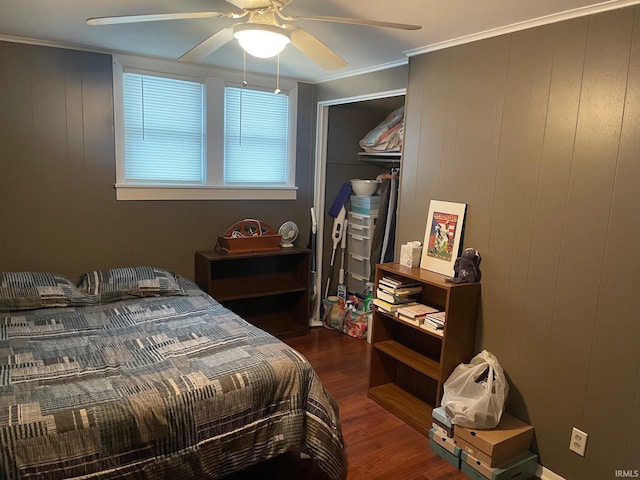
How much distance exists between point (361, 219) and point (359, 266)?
48 centimetres

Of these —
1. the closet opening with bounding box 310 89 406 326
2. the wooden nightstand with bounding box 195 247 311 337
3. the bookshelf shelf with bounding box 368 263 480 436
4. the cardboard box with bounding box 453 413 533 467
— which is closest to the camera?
the cardboard box with bounding box 453 413 533 467

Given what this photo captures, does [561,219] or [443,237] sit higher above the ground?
[561,219]

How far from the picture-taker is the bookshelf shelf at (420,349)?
260cm

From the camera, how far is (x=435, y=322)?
2.65 m

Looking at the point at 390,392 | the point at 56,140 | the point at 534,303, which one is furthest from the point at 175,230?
the point at 534,303

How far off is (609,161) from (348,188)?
2641 mm

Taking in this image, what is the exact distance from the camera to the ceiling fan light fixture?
1773 millimetres

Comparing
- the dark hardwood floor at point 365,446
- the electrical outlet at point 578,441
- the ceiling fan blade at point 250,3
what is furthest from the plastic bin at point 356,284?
the ceiling fan blade at point 250,3

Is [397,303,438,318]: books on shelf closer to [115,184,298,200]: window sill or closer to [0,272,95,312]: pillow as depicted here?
[115,184,298,200]: window sill

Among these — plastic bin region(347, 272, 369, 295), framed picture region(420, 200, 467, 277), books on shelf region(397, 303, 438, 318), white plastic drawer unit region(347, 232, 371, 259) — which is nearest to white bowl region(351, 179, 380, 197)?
white plastic drawer unit region(347, 232, 371, 259)

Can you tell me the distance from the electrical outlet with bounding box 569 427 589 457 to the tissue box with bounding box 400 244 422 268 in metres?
1.24

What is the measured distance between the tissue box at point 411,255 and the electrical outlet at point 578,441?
1.24 m

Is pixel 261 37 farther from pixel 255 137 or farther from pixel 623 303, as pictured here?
pixel 255 137

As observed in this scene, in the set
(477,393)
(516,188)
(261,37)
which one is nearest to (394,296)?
(477,393)
